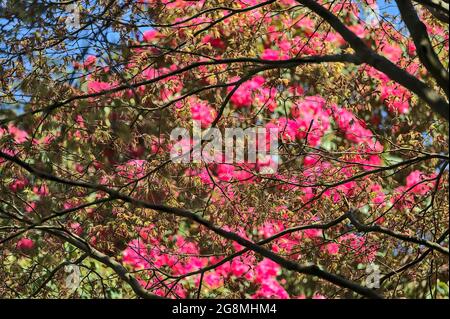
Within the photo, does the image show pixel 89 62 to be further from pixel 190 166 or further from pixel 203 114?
pixel 203 114

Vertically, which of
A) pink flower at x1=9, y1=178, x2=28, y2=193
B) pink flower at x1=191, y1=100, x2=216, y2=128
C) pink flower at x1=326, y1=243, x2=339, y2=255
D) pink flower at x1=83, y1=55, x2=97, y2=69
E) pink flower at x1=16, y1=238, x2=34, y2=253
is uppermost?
pink flower at x1=191, y1=100, x2=216, y2=128

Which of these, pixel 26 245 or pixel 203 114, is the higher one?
pixel 203 114

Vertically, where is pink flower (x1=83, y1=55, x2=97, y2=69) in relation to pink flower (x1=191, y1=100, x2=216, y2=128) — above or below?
below

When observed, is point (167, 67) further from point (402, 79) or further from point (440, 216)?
point (402, 79)

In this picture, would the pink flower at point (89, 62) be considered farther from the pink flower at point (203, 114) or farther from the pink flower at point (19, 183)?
the pink flower at point (203, 114)

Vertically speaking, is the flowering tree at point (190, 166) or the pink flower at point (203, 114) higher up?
the pink flower at point (203, 114)

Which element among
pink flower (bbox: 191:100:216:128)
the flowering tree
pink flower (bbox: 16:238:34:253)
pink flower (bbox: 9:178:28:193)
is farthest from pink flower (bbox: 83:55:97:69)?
pink flower (bbox: 191:100:216:128)

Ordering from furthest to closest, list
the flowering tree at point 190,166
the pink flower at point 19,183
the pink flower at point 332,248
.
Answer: the pink flower at point 332,248 → the pink flower at point 19,183 → the flowering tree at point 190,166

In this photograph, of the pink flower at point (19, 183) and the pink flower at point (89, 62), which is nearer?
the pink flower at point (89, 62)

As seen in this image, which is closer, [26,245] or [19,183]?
[19,183]

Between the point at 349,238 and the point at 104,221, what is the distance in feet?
5.56

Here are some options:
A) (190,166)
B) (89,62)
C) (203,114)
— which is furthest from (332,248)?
(89,62)

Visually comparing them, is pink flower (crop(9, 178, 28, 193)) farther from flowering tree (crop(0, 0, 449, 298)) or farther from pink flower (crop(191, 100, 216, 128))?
pink flower (crop(191, 100, 216, 128))

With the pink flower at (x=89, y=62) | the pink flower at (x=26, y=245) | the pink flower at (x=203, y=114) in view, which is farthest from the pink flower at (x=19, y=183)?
the pink flower at (x=203, y=114)
